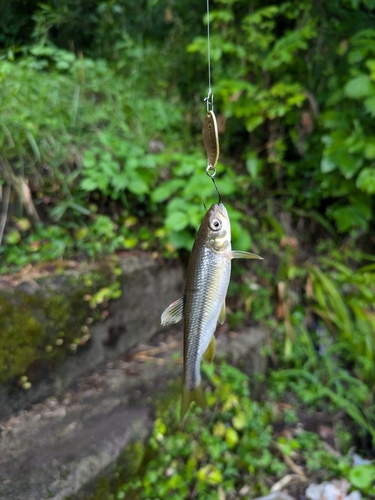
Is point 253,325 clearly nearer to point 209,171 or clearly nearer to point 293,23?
point 209,171

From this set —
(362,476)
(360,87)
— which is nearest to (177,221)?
(360,87)

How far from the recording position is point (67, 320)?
210 centimetres

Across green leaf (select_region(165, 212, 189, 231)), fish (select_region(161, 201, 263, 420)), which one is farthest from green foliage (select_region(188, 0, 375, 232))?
fish (select_region(161, 201, 263, 420))

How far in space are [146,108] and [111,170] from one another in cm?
104

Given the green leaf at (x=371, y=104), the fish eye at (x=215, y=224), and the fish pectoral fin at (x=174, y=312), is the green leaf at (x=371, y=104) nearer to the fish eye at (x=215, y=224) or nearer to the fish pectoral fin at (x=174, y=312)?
the fish eye at (x=215, y=224)

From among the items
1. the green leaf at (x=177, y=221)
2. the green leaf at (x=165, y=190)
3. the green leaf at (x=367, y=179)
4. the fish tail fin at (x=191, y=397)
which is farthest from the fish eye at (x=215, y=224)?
the green leaf at (x=367, y=179)

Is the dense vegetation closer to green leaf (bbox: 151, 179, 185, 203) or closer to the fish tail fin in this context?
green leaf (bbox: 151, 179, 185, 203)

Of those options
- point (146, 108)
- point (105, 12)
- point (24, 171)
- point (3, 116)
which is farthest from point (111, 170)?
point (105, 12)

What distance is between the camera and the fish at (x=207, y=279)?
2.95ft

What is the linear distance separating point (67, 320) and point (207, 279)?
1.50m

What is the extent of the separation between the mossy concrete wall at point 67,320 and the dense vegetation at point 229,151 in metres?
0.19

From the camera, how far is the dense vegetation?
2305mm

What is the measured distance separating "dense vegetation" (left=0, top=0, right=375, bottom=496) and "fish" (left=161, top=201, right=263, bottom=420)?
58.2 inches

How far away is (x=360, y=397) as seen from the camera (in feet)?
8.93
